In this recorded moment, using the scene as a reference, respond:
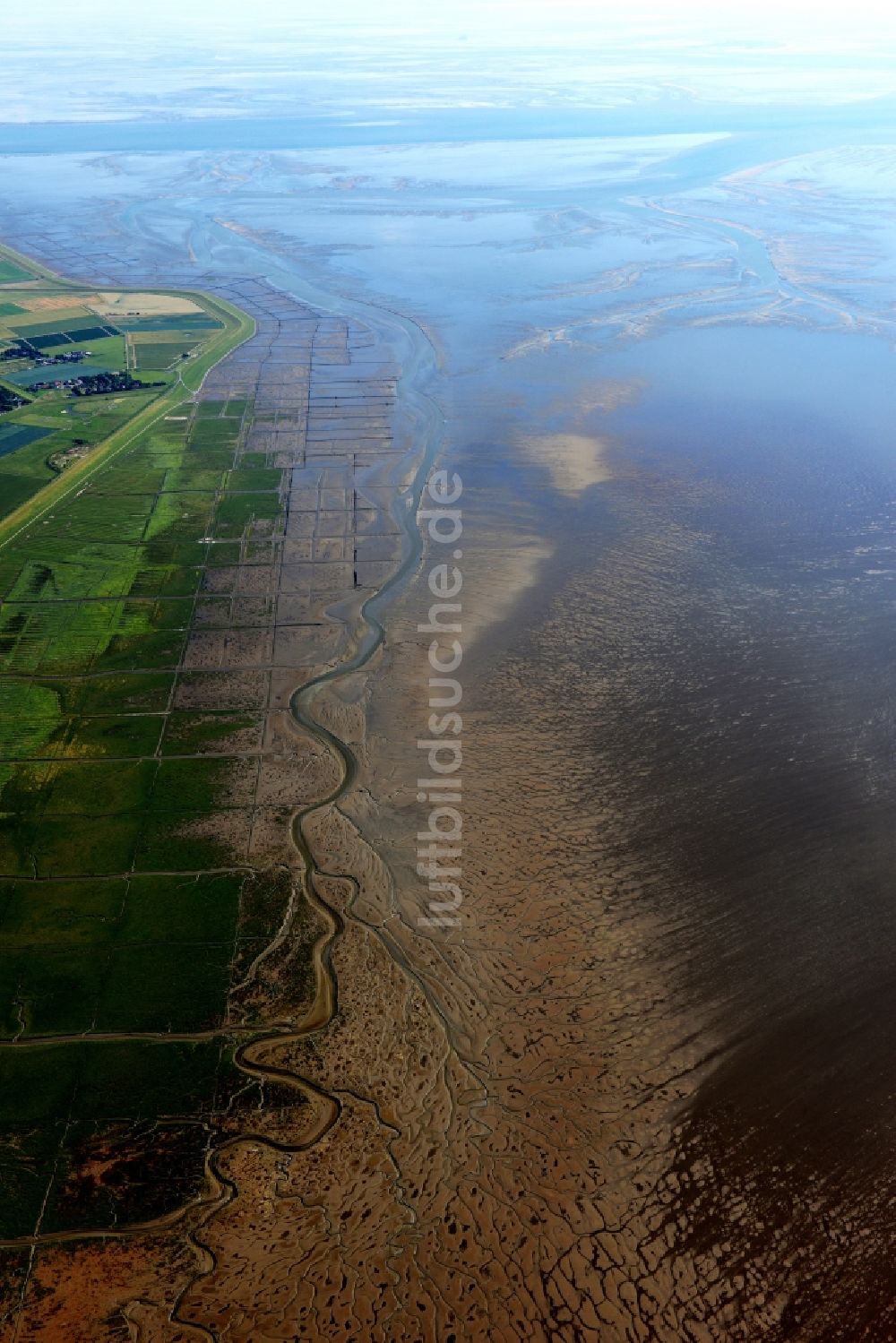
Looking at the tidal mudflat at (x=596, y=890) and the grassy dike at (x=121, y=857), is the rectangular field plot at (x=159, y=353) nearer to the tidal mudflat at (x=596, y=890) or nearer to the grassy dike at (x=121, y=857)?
the tidal mudflat at (x=596, y=890)

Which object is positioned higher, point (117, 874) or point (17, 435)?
point (17, 435)

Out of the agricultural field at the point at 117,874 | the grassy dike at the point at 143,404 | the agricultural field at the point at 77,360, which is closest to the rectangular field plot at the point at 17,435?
the agricultural field at the point at 77,360

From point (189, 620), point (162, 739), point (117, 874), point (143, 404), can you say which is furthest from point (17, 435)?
point (117, 874)

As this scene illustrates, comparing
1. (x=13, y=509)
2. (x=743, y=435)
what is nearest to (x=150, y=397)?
(x=13, y=509)

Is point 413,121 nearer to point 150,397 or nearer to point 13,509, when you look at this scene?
point 150,397

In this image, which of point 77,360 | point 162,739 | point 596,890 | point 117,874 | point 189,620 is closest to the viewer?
point 596,890

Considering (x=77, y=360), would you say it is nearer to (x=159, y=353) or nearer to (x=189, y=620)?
(x=159, y=353)
